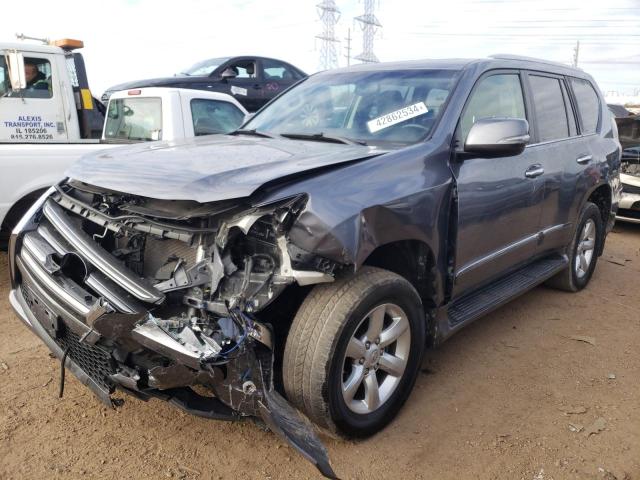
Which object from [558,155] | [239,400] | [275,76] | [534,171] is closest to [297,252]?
[239,400]

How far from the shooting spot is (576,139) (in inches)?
174

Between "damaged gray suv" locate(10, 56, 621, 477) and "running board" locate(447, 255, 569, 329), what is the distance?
0.09 feet

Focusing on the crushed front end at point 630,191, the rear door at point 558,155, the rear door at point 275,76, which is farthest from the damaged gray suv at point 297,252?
the rear door at point 275,76

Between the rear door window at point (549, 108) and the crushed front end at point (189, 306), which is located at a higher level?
the rear door window at point (549, 108)

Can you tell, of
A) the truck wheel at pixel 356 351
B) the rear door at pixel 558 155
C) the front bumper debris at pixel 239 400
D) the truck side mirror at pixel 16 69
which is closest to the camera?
the front bumper debris at pixel 239 400

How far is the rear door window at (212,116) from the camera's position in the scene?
21.0 feet

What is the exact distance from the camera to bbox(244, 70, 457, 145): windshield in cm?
321

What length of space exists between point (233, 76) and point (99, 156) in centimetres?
759

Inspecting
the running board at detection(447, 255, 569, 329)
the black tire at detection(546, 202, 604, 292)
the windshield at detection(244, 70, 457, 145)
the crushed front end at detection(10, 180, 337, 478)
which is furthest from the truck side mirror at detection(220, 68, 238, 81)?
the crushed front end at detection(10, 180, 337, 478)

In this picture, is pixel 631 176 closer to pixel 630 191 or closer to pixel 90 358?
pixel 630 191

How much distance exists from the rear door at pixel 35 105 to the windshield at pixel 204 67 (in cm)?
337

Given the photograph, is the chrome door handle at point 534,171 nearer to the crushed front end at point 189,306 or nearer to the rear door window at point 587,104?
the rear door window at point 587,104

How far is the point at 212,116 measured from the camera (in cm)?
657

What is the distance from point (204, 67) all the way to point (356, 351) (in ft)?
30.1
